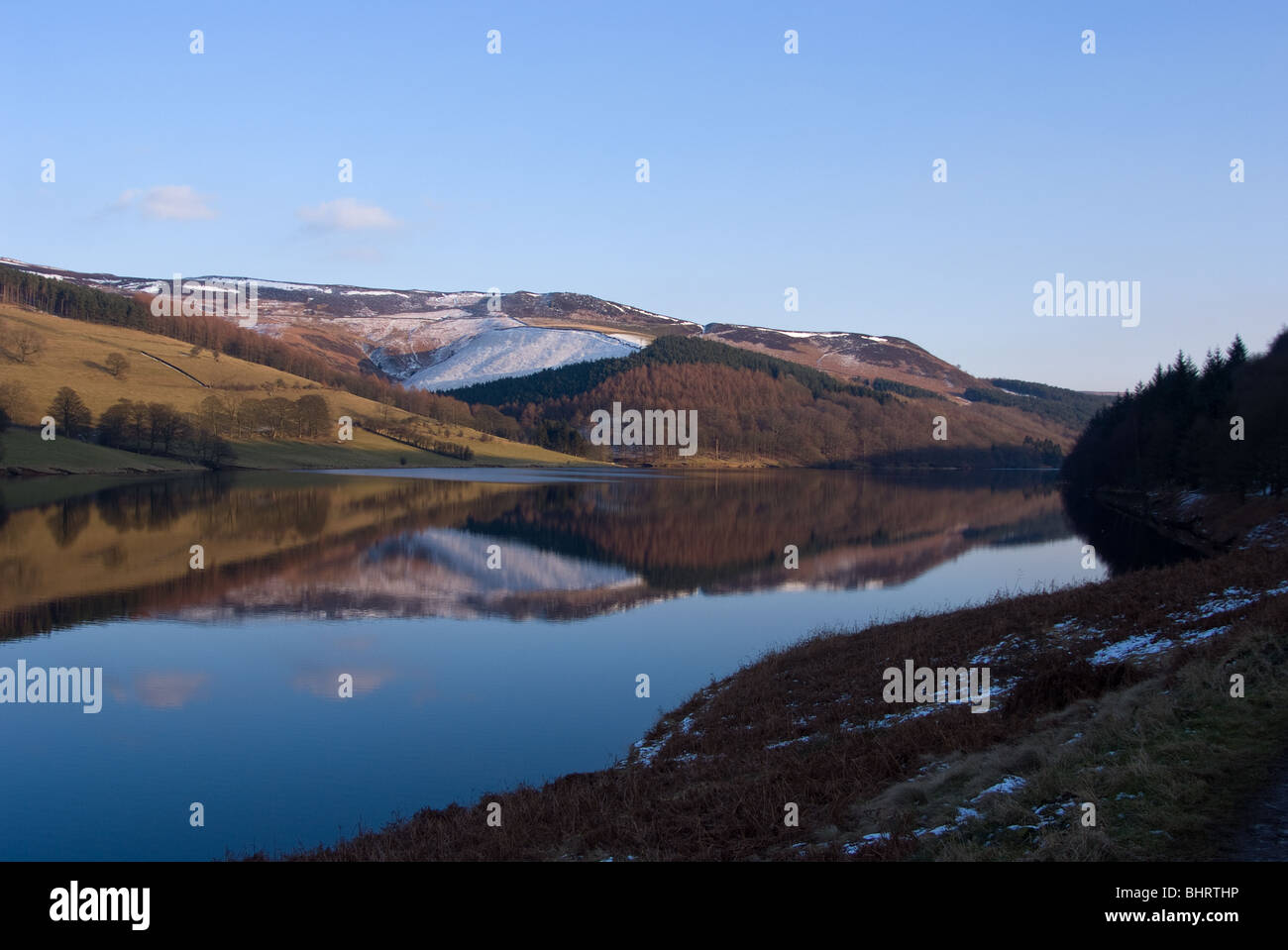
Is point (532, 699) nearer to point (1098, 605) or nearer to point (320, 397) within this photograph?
point (1098, 605)

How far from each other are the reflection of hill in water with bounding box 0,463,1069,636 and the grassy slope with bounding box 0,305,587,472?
51158mm

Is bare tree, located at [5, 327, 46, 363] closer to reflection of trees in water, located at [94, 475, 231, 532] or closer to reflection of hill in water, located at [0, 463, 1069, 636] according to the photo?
reflection of trees in water, located at [94, 475, 231, 532]

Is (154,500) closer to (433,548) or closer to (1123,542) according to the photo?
(433,548)

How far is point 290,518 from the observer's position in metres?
64.1

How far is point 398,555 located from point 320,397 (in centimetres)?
12740

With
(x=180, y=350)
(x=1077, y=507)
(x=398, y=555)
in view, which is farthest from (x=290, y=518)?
(x=180, y=350)

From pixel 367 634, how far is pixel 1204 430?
59.5 m

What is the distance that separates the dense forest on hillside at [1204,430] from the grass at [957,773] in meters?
39.5

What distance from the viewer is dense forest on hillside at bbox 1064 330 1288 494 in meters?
52.8

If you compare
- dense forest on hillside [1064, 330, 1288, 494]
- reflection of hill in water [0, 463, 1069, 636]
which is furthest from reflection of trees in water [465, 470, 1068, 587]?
dense forest on hillside [1064, 330, 1288, 494]

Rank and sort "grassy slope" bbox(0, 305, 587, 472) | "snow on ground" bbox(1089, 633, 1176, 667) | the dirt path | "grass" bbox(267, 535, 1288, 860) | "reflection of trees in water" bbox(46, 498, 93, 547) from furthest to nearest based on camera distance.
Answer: the dirt path
"grassy slope" bbox(0, 305, 587, 472)
"reflection of trees in water" bbox(46, 498, 93, 547)
"snow on ground" bbox(1089, 633, 1176, 667)
"grass" bbox(267, 535, 1288, 860)

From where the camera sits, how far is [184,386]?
153 meters

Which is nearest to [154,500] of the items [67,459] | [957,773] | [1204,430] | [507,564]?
[67,459]

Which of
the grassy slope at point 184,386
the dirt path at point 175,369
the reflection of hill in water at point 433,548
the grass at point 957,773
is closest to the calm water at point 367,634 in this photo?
the reflection of hill in water at point 433,548
